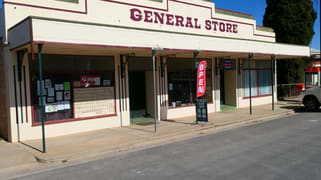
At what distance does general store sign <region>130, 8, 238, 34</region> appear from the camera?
12.2 meters

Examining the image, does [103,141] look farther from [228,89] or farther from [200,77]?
[228,89]

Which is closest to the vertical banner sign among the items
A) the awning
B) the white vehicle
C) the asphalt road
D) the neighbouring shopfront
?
the neighbouring shopfront

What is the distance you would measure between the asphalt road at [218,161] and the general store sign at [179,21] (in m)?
6.02

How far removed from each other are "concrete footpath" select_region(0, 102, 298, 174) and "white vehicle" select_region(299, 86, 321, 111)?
476 cm

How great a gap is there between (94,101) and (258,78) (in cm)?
1233

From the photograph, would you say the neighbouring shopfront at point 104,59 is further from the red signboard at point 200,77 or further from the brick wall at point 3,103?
the red signboard at point 200,77

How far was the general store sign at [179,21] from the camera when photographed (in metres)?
12.2

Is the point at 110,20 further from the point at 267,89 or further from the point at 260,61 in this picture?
the point at 267,89

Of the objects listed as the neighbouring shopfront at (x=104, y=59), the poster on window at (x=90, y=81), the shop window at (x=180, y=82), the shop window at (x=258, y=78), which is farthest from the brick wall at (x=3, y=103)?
the shop window at (x=258, y=78)

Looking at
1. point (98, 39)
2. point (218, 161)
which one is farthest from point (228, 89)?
point (218, 161)

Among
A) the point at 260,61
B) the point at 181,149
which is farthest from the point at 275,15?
the point at 181,149

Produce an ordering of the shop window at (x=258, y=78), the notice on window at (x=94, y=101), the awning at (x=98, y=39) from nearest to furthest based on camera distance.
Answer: the awning at (x=98, y=39), the notice on window at (x=94, y=101), the shop window at (x=258, y=78)

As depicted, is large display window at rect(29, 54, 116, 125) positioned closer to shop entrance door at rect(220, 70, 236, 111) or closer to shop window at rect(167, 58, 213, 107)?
shop window at rect(167, 58, 213, 107)

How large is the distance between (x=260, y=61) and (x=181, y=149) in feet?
43.9
